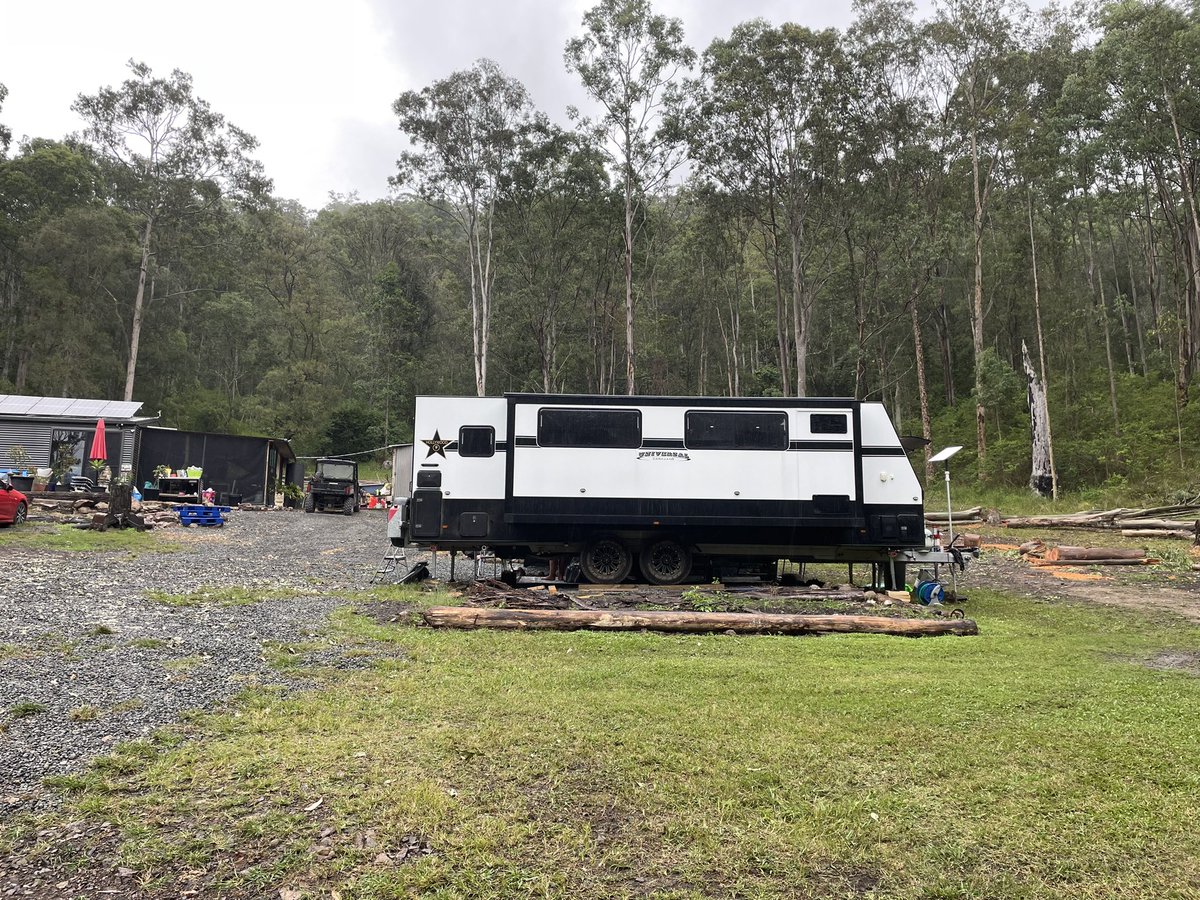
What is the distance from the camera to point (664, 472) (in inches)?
457

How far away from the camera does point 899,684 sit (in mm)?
5770

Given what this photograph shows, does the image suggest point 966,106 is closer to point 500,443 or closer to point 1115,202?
point 1115,202

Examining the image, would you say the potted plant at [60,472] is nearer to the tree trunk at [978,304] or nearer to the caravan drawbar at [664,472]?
the caravan drawbar at [664,472]

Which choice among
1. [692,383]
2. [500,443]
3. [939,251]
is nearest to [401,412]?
[692,383]

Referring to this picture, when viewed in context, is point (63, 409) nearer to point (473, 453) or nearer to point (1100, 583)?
point (473, 453)

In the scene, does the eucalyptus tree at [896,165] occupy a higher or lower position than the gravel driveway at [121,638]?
higher

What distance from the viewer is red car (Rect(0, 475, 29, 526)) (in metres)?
16.7

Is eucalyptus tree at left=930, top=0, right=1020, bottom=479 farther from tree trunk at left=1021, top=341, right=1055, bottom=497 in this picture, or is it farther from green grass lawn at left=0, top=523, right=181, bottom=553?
green grass lawn at left=0, top=523, right=181, bottom=553

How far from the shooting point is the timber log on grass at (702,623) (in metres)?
8.04

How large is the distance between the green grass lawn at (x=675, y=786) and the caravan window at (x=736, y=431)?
18.6ft

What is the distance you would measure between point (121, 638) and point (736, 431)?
27.2 feet

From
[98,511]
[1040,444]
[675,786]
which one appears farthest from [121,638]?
[1040,444]

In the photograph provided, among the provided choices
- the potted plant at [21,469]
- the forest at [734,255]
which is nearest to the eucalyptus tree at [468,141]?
the forest at [734,255]

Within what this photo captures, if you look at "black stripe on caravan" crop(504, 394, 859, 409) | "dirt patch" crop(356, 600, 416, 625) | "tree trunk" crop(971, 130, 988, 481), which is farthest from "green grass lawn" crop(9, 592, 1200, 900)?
"tree trunk" crop(971, 130, 988, 481)
